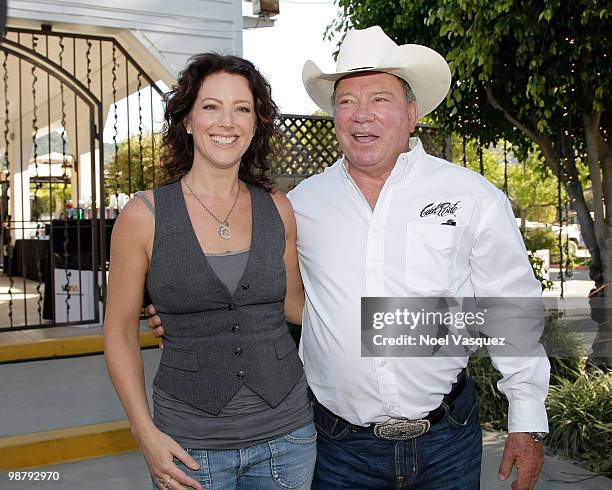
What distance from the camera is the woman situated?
2.03 m

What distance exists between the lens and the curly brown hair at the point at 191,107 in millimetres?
2193

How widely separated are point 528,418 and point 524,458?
126mm

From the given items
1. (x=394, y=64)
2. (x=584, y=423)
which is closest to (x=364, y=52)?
(x=394, y=64)

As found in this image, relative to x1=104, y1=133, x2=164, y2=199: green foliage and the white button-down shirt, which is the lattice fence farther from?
the white button-down shirt

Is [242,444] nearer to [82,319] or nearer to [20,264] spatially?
[82,319]

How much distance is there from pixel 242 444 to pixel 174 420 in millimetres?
194

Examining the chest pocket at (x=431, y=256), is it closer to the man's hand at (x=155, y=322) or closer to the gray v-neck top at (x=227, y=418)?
the gray v-neck top at (x=227, y=418)

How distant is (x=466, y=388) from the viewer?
249 centimetres

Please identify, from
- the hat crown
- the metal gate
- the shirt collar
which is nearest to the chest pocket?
the shirt collar

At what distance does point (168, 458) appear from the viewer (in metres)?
1.99

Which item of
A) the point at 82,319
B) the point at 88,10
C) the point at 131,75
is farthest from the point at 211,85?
the point at 131,75

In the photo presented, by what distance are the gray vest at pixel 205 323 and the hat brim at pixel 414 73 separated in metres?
0.85

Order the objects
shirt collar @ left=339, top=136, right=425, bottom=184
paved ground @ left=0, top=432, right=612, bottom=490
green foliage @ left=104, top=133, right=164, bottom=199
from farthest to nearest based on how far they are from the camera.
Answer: paved ground @ left=0, top=432, right=612, bottom=490
green foliage @ left=104, top=133, right=164, bottom=199
shirt collar @ left=339, top=136, right=425, bottom=184

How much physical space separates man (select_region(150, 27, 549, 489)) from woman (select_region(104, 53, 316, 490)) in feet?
0.73
